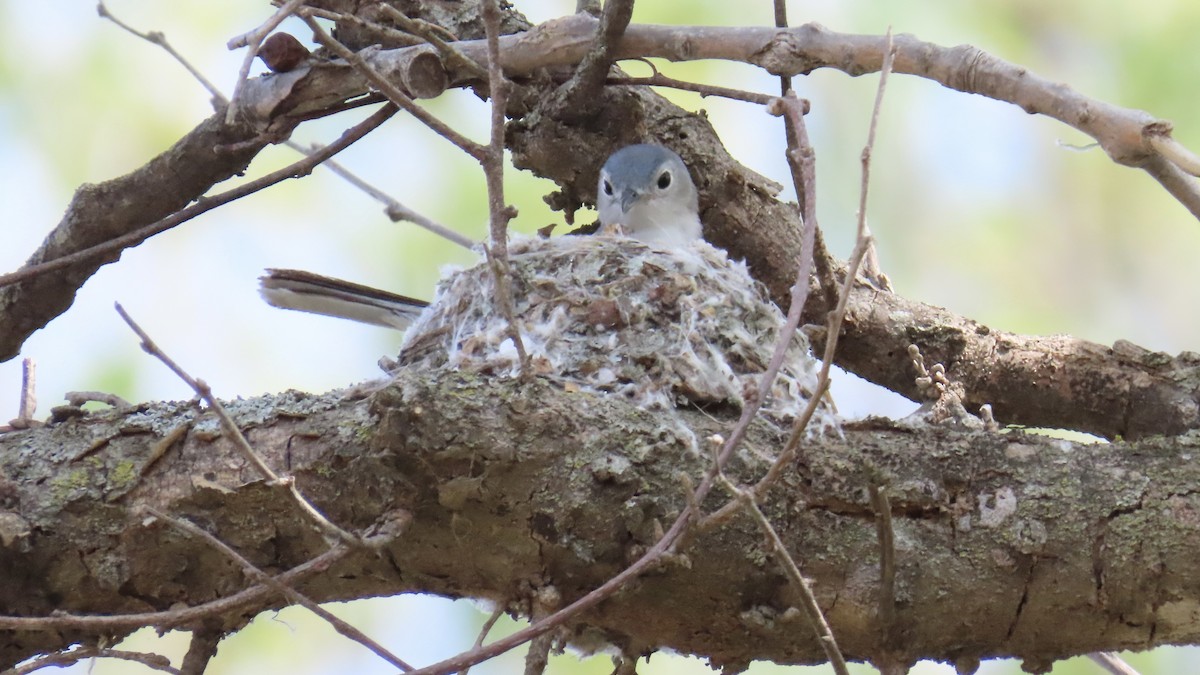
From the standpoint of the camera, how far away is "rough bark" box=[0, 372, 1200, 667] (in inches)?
85.3

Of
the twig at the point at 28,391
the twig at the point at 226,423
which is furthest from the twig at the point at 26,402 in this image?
the twig at the point at 226,423

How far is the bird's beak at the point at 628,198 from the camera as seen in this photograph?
12.5 ft

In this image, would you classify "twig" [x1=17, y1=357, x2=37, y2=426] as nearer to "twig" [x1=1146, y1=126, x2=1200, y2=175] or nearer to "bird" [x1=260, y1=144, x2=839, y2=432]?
"bird" [x1=260, y1=144, x2=839, y2=432]

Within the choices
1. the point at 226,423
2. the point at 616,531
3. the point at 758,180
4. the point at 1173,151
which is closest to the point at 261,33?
the point at 226,423

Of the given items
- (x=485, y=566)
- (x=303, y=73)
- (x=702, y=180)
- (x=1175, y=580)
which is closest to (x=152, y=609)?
(x=485, y=566)

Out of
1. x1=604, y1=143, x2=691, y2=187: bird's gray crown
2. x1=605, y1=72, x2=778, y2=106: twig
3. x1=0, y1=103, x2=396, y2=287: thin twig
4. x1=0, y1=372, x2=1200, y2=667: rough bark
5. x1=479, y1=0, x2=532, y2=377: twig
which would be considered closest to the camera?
x1=479, y1=0, x2=532, y2=377: twig

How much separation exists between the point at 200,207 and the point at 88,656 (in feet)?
3.49

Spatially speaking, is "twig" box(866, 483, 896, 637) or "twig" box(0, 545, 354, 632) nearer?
"twig" box(0, 545, 354, 632)

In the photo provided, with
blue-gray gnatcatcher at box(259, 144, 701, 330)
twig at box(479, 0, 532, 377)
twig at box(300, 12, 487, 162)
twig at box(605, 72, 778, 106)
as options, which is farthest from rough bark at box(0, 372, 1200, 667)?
blue-gray gnatcatcher at box(259, 144, 701, 330)

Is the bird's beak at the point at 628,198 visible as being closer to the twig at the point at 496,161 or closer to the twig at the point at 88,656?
the twig at the point at 496,161

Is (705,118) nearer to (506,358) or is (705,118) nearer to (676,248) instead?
(676,248)

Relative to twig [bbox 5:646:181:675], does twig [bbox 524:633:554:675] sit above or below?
above

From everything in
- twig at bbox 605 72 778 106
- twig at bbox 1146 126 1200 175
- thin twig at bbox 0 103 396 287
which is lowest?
twig at bbox 1146 126 1200 175

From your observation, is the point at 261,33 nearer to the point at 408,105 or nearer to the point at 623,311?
the point at 408,105
